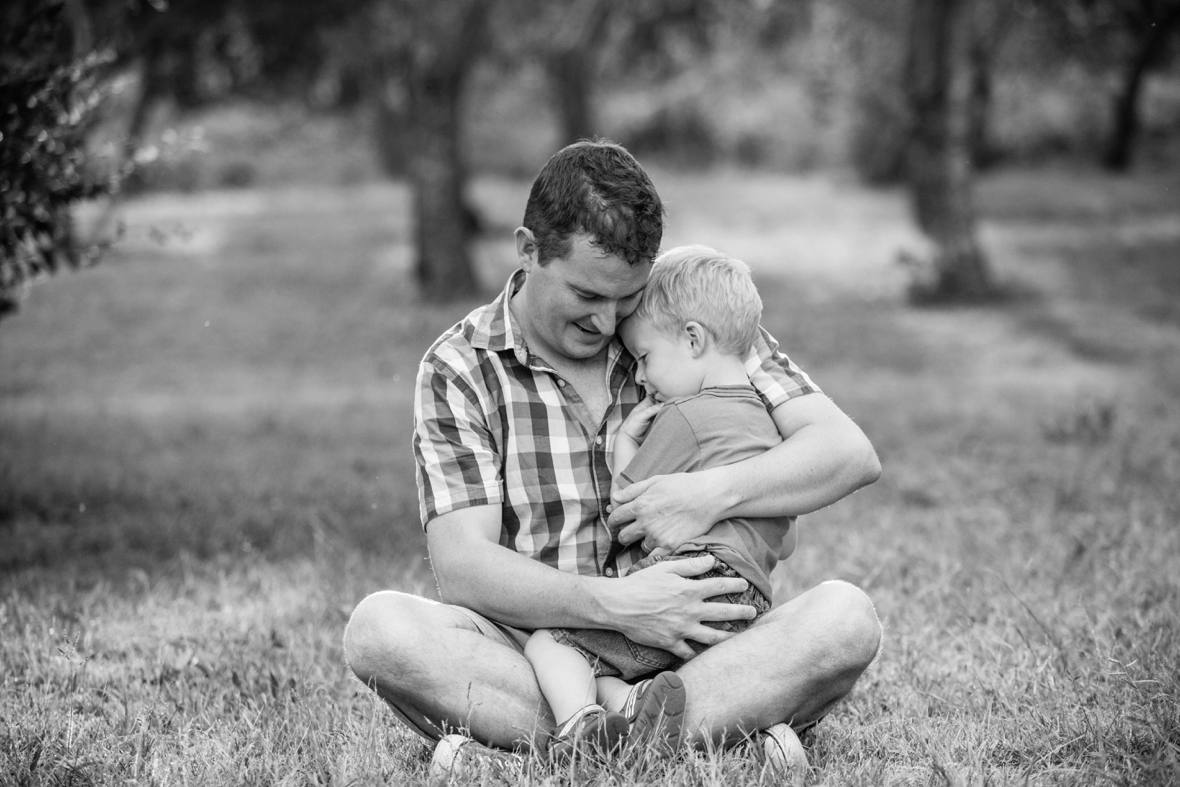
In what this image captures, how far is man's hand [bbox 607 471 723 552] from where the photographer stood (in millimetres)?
3143

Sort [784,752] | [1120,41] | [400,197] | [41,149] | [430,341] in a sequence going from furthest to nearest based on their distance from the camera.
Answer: [1120,41]
[400,197]
[430,341]
[41,149]
[784,752]

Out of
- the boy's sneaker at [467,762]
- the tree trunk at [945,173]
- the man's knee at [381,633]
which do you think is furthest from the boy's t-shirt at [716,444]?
the tree trunk at [945,173]

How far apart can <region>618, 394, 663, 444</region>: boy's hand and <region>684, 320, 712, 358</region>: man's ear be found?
18cm

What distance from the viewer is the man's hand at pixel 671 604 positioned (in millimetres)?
3053

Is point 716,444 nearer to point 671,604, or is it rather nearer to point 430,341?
point 671,604

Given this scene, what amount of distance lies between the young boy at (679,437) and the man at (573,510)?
65 millimetres

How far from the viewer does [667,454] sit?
3.29m

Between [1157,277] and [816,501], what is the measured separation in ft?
41.1

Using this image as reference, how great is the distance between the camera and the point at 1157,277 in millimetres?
14164

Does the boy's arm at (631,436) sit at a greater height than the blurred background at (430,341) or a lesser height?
greater


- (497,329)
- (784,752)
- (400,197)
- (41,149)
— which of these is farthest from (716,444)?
(400,197)

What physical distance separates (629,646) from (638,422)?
1.98 ft

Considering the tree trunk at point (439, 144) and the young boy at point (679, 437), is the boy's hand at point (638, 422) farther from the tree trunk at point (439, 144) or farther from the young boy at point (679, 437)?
the tree trunk at point (439, 144)

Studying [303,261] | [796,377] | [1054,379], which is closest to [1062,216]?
[1054,379]
